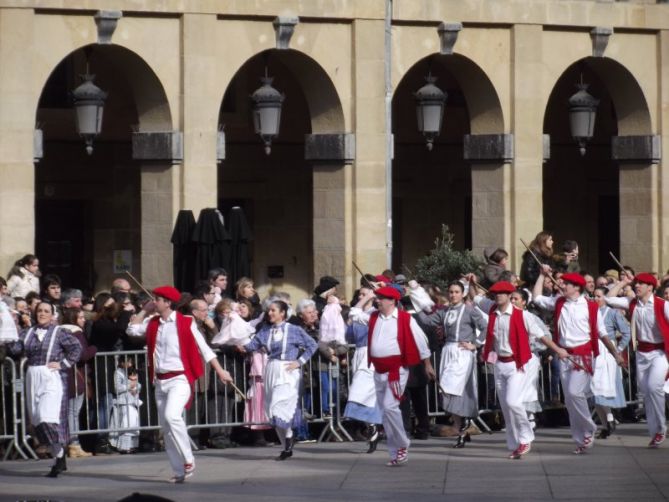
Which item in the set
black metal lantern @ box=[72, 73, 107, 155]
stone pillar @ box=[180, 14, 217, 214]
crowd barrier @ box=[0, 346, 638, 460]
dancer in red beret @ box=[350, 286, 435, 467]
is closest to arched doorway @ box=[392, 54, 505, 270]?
stone pillar @ box=[180, 14, 217, 214]

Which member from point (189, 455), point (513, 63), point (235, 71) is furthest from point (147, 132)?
point (189, 455)

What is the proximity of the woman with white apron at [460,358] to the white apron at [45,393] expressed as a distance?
419 centimetres

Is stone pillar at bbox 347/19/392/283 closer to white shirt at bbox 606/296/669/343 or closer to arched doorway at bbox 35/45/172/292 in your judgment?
arched doorway at bbox 35/45/172/292

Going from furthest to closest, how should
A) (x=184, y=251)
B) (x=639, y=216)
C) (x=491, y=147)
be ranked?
(x=639, y=216), (x=491, y=147), (x=184, y=251)

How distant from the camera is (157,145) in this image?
26.6m

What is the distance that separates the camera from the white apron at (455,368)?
67.8 ft

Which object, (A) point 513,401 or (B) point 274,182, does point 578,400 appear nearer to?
(A) point 513,401

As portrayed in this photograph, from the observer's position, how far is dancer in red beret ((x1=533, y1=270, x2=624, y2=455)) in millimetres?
19594

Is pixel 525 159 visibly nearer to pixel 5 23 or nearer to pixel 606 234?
pixel 606 234

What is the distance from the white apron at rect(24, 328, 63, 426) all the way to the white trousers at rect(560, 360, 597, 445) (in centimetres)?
466

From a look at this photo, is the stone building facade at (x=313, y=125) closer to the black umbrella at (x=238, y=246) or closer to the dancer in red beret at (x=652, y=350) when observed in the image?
the black umbrella at (x=238, y=246)

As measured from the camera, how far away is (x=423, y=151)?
32.2 m

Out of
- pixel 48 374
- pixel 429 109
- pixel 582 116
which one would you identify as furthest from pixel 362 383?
pixel 582 116

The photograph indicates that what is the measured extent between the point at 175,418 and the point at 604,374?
18.2 feet
